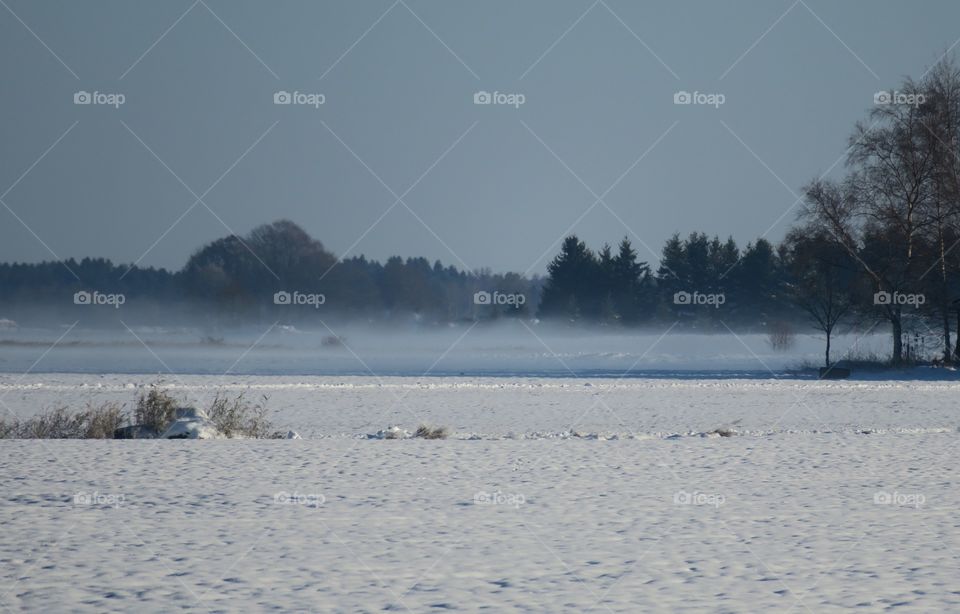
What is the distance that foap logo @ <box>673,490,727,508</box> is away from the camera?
37.6 feet

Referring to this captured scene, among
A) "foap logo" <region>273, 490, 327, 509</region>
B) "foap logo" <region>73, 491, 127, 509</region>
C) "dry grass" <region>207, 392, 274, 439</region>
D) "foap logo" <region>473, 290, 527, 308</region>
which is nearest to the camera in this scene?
"foap logo" <region>73, 491, 127, 509</region>

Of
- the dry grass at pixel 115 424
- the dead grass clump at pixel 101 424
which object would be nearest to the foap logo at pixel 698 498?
the dry grass at pixel 115 424

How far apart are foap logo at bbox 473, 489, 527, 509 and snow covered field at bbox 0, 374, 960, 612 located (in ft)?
0.15

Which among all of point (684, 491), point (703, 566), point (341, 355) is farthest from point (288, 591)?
point (341, 355)

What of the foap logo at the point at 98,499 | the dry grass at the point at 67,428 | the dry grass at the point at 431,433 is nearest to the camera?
the foap logo at the point at 98,499

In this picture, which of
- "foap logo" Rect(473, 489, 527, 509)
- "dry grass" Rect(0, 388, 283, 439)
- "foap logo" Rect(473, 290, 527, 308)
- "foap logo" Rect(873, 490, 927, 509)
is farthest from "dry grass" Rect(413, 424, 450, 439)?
"foap logo" Rect(473, 290, 527, 308)

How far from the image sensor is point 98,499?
37.3 feet

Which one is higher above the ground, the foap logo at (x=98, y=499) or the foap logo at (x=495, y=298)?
the foap logo at (x=495, y=298)

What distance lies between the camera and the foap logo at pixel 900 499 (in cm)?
1144

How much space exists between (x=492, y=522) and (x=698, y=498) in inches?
109

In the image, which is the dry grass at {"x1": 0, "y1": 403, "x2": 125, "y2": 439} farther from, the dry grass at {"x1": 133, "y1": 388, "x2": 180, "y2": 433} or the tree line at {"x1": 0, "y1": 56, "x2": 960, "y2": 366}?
the tree line at {"x1": 0, "y1": 56, "x2": 960, "y2": 366}

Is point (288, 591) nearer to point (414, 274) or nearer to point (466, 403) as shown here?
point (466, 403)

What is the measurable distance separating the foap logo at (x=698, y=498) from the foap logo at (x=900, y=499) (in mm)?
1766

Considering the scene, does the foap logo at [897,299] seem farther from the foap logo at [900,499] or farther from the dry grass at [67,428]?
the dry grass at [67,428]
